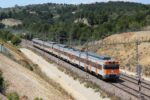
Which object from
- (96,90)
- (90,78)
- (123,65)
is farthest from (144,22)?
(96,90)

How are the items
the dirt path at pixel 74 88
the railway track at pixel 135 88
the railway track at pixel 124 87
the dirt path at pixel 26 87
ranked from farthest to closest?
the dirt path at pixel 74 88 → the railway track at pixel 135 88 → the railway track at pixel 124 87 → the dirt path at pixel 26 87

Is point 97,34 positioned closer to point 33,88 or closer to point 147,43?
point 147,43

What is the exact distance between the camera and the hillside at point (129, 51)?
76.4 meters

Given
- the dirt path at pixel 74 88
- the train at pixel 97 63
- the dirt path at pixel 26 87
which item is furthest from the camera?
the train at pixel 97 63

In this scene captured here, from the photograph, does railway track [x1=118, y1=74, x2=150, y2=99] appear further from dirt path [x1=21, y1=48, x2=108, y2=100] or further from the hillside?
the hillside

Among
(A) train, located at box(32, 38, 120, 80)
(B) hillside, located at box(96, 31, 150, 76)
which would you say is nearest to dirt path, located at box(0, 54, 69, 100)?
(A) train, located at box(32, 38, 120, 80)

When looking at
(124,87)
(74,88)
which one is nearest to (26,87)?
(74,88)

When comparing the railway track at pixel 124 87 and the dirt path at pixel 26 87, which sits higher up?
the dirt path at pixel 26 87

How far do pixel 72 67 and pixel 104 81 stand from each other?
20.8 m

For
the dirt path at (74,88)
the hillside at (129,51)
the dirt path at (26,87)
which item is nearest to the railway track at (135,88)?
the dirt path at (74,88)

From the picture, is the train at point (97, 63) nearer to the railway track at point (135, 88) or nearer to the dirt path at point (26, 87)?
the railway track at point (135, 88)

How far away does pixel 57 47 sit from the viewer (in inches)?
3718

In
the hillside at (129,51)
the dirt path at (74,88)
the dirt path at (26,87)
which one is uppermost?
the dirt path at (26,87)

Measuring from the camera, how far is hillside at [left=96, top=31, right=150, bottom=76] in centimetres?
7644
